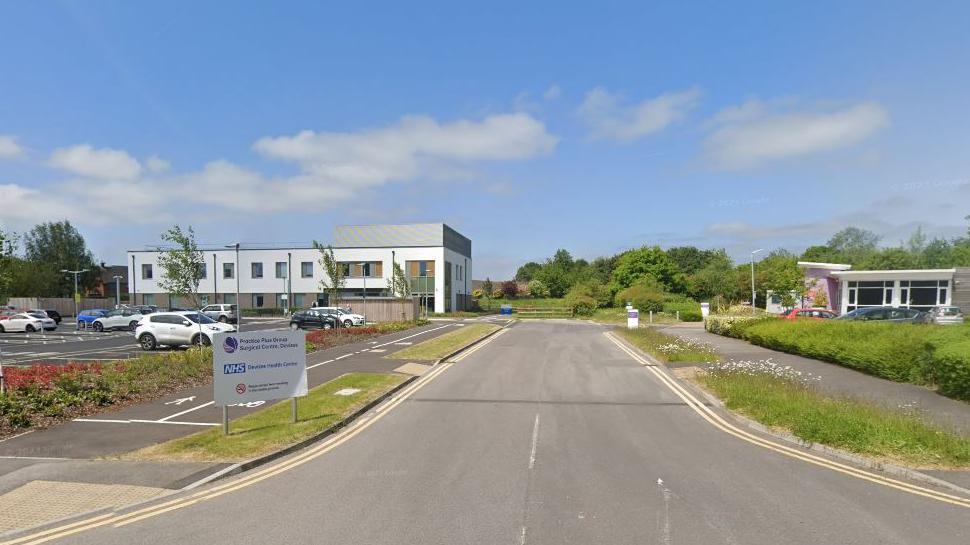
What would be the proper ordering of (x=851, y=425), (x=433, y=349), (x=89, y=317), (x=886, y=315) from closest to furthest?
(x=851, y=425), (x=433, y=349), (x=886, y=315), (x=89, y=317)

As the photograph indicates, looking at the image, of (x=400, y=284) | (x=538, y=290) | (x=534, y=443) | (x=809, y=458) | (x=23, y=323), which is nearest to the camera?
(x=809, y=458)

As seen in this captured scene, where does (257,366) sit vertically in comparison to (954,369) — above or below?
above

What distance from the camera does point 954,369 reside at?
12711 mm

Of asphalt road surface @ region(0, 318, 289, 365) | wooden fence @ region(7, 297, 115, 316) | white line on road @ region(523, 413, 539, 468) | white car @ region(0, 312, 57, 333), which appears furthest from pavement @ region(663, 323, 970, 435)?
wooden fence @ region(7, 297, 115, 316)

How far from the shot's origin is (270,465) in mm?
8633

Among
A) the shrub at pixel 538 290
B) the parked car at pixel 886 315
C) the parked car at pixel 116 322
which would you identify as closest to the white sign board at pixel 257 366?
the parked car at pixel 886 315

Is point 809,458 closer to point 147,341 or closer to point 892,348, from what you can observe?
point 892,348

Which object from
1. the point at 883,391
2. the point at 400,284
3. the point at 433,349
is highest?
the point at 400,284

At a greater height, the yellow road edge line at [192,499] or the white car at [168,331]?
the white car at [168,331]

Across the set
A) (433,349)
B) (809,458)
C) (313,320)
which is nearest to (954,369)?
(809,458)

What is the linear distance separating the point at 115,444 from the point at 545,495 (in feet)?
25.2

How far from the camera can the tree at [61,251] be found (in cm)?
9112

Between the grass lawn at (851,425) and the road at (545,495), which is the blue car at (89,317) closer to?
the road at (545,495)

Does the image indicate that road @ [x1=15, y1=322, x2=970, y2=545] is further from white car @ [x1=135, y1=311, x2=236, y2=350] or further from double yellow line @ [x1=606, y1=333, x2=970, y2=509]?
white car @ [x1=135, y1=311, x2=236, y2=350]
